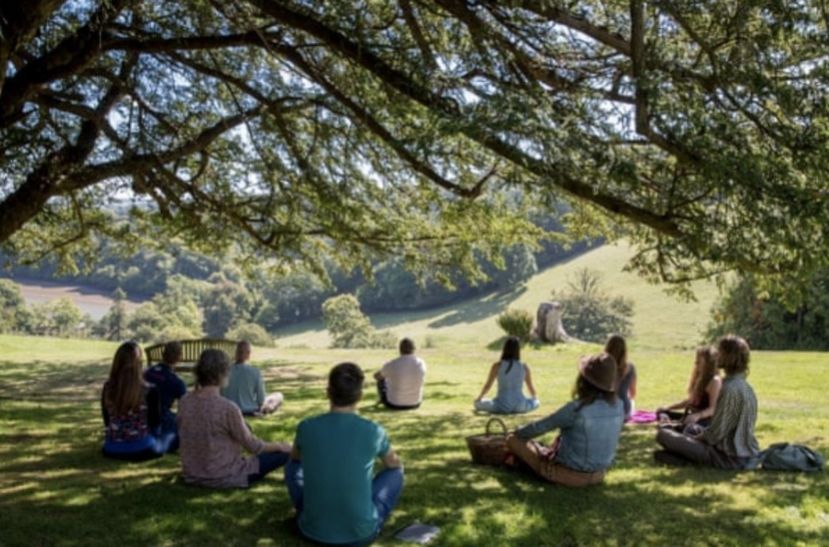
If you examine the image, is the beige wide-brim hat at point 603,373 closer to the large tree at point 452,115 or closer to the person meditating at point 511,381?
the large tree at point 452,115

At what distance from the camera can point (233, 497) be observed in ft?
17.0

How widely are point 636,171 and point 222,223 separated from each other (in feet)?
25.7

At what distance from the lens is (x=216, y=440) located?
5184 millimetres

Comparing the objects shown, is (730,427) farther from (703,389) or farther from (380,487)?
(380,487)

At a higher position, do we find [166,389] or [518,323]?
[518,323]

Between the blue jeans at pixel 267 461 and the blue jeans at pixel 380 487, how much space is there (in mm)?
863

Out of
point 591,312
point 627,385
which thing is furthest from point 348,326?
point 627,385

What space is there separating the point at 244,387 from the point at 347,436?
548 cm

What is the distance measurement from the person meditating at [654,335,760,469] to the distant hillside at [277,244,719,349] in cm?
4678

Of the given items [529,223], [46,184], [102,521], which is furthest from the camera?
[529,223]

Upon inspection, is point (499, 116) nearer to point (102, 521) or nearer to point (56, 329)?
point (102, 521)

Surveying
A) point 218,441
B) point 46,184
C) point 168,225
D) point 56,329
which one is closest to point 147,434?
point 218,441

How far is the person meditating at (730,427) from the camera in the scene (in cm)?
606

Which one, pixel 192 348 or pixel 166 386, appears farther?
pixel 192 348
